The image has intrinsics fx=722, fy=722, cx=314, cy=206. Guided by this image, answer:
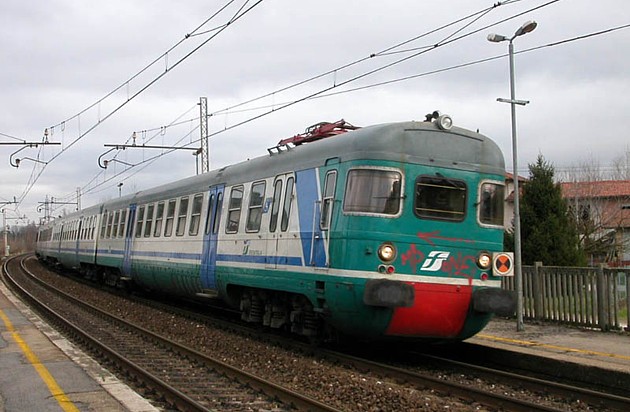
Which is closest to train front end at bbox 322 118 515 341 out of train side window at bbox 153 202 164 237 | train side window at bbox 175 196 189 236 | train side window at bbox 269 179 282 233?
train side window at bbox 269 179 282 233

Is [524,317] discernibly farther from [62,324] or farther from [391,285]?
[62,324]

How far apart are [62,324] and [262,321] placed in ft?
15.8

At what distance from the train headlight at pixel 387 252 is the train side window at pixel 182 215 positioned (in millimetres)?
7597

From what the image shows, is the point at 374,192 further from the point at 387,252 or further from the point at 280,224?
the point at 280,224

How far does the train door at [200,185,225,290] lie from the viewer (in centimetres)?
1384

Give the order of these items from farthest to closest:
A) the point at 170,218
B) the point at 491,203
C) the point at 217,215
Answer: the point at 170,218, the point at 217,215, the point at 491,203

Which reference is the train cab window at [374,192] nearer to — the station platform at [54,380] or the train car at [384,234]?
the train car at [384,234]

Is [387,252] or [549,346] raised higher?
[387,252]

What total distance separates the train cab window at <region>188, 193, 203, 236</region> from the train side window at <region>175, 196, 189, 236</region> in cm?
49

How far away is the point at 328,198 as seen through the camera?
10000mm

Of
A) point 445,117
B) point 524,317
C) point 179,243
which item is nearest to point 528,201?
point 524,317

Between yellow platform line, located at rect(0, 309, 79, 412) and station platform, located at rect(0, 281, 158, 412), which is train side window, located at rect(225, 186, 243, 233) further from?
yellow platform line, located at rect(0, 309, 79, 412)

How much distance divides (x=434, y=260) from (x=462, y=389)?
196cm

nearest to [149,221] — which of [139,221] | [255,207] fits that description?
[139,221]
